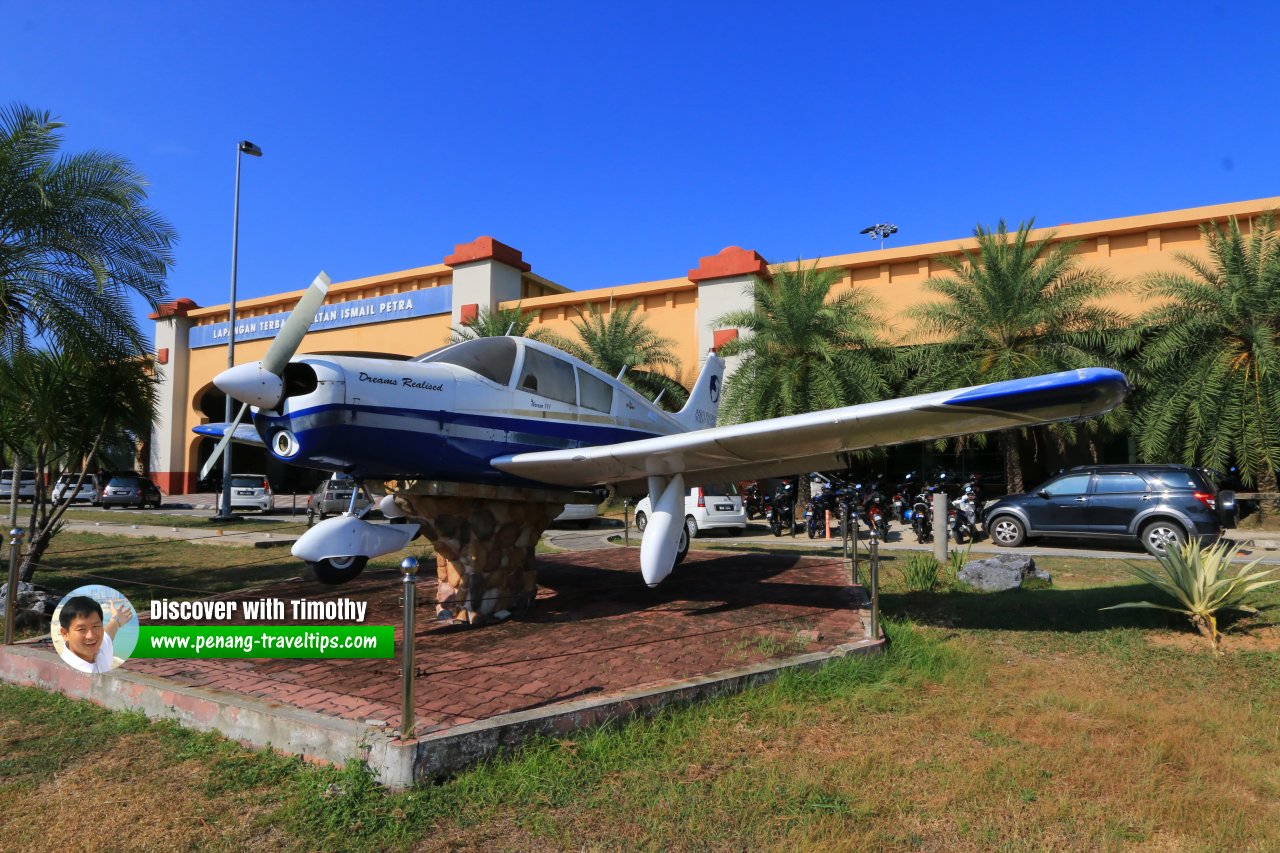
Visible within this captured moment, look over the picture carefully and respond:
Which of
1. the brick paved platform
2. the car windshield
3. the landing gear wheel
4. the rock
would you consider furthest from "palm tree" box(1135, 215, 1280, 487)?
the car windshield

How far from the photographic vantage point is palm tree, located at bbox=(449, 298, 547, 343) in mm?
24969

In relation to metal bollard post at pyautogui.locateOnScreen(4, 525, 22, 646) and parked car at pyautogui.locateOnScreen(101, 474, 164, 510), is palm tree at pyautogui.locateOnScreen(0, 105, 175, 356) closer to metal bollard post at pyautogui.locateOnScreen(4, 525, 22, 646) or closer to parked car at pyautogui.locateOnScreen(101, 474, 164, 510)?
metal bollard post at pyautogui.locateOnScreen(4, 525, 22, 646)

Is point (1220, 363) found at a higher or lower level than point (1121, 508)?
higher

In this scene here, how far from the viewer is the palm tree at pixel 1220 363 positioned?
1603 centimetres

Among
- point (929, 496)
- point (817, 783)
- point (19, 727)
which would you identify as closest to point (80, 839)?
point (19, 727)

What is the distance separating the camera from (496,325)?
2522 centimetres

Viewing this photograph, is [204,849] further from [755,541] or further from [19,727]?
[755,541]

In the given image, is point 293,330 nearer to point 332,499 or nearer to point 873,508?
point 873,508

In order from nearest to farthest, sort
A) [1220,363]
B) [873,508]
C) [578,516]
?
[873,508] → [1220,363] → [578,516]

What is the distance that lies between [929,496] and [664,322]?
1210 centimetres

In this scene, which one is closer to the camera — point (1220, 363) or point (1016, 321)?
point (1220, 363)

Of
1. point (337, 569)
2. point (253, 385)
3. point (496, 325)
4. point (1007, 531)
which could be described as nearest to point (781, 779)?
point (253, 385)

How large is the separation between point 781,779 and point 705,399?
932 centimetres

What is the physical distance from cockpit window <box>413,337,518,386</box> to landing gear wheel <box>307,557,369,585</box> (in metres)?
2.33
